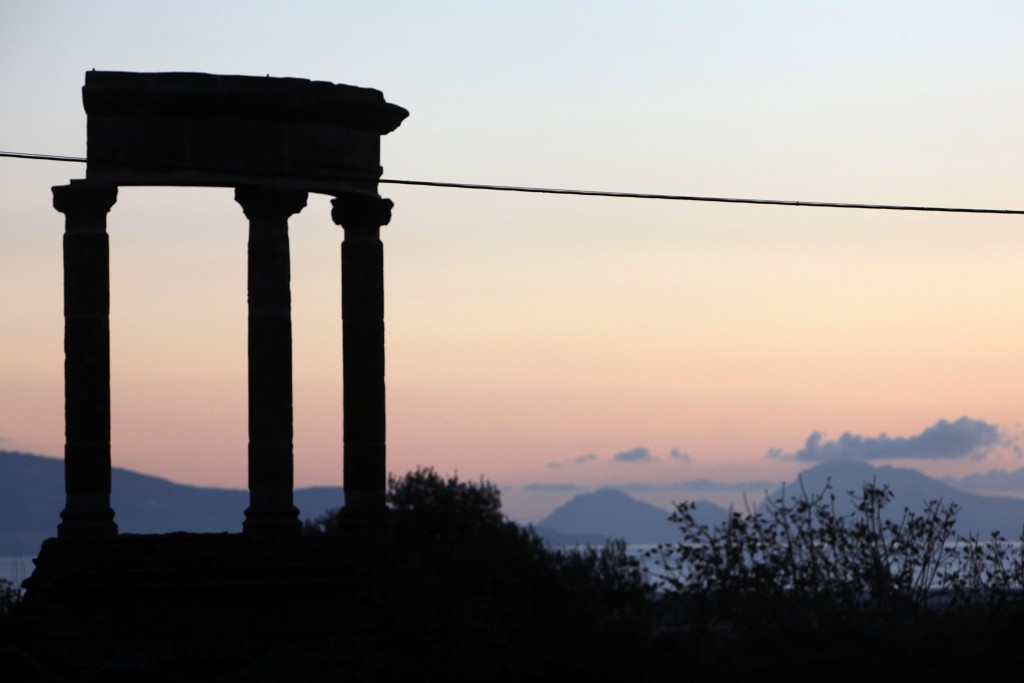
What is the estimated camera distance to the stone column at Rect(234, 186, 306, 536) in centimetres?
3862

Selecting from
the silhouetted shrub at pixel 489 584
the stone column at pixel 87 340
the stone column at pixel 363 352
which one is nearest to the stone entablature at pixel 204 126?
the stone column at pixel 87 340

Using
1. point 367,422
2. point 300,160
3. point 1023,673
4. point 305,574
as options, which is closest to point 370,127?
point 300,160

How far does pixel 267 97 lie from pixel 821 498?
557 inches

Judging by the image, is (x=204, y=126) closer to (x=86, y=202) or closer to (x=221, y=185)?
(x=221, y=185)

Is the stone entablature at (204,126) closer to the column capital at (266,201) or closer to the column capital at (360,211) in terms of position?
the column capital at (266,201)

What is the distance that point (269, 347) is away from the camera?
127 feet

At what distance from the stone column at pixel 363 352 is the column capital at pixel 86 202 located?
4907 millimetres

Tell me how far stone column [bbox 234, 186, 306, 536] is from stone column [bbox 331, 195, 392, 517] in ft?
5.63

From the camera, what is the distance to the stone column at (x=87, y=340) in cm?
3812

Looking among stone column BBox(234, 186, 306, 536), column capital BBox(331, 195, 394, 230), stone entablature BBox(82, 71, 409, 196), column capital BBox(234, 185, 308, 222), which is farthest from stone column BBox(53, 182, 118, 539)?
column capital BBox(331, 195, 394, 230)

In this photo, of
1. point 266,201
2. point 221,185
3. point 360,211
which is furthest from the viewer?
point 360,211

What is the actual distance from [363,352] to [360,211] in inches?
117

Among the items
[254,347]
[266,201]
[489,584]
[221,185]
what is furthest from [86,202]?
[489,584]

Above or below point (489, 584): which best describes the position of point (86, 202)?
above
